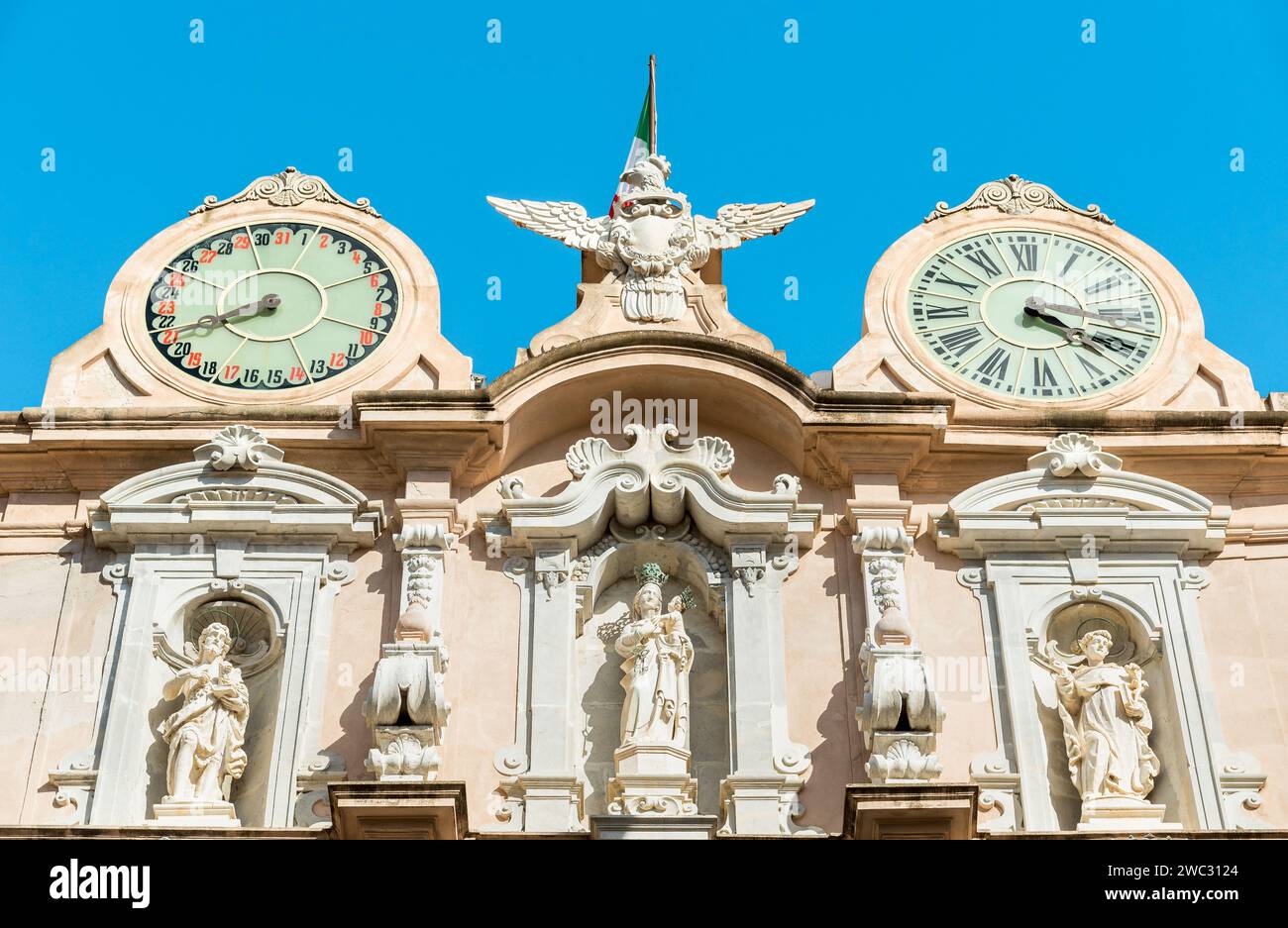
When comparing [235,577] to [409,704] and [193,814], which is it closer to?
[193,814]

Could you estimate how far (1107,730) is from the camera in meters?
16.3

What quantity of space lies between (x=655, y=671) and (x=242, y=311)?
4.66m

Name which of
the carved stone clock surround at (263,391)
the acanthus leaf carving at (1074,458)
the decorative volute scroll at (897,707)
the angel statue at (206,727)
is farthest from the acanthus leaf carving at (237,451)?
the acanthus leaf carving at (1074,458)

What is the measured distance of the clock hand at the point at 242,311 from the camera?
18.7 metres

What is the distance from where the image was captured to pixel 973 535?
56.7 ft

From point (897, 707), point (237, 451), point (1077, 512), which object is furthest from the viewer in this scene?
point (237, 451)

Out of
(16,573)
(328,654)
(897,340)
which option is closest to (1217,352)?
(897,340)

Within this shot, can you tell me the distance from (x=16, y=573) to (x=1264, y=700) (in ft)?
28.5

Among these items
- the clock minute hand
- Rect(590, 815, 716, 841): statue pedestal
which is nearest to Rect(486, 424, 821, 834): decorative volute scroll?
Rect(590, 815, 716, 841): statue pedestal

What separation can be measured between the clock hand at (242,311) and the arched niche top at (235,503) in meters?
1.53

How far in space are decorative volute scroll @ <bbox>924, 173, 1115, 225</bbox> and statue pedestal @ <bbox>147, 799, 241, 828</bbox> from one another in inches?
289

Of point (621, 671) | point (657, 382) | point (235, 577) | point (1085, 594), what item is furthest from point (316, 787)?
point (1085, 594)

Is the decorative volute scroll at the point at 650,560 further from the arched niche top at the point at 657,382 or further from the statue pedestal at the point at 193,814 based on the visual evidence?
the statue pedestal at the point at 193,814
